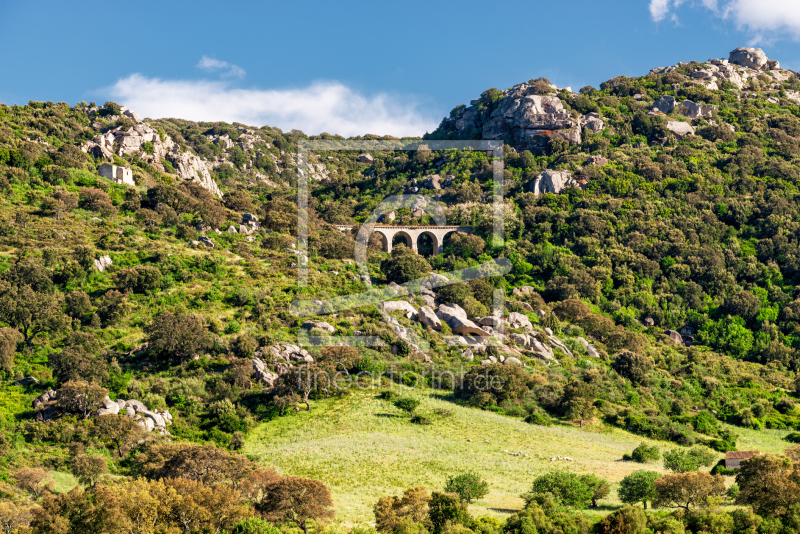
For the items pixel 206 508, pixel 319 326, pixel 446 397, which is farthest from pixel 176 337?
A: pixel 206 508

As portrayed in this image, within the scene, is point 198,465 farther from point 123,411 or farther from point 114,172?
point 114,172

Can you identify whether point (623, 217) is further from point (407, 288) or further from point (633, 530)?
point (633, 530)

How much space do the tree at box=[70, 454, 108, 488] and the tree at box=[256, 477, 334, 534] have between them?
356 inches

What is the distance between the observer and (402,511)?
78.6ft

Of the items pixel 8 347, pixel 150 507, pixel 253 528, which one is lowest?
pixel 253 528

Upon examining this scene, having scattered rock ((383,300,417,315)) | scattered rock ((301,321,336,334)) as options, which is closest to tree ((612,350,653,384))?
scattered rock ((383,300,417,315))

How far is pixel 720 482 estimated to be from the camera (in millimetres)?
27031

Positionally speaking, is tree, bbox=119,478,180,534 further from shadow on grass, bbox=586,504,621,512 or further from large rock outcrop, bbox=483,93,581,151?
large rock outcrop, bbox=483,93,581,151

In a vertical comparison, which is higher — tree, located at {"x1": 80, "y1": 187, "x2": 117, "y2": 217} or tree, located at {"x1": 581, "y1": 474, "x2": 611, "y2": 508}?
tree, located at {"x1": 80, "y1": 187, "x2": 117, "y2": 217}

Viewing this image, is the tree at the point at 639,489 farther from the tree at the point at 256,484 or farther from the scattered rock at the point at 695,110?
the scattered rock at the point at 695,110

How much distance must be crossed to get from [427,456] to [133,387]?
19.7m

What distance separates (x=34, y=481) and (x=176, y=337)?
16343 millimetres

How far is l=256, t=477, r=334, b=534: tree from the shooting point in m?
24.0

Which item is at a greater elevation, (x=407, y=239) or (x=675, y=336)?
(x=407, y=239)
